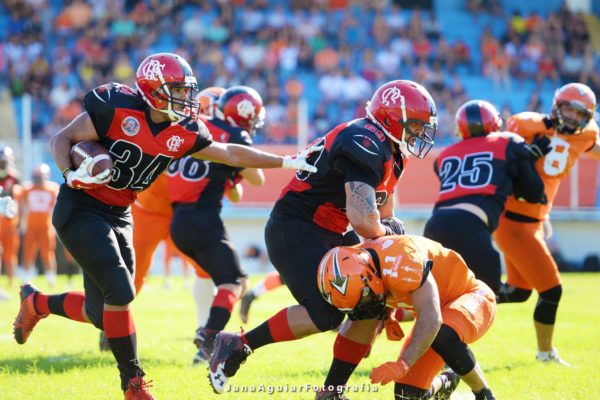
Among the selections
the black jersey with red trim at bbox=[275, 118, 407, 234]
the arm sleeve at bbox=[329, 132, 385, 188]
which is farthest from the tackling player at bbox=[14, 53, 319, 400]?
the arm sleeve at bbox=[329, 132, 385, 188]

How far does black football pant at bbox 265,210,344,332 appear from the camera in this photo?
4621 mm

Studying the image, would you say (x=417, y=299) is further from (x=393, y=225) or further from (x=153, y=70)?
(x=153, y=70)

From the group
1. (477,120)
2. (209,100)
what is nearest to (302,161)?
(477,120)

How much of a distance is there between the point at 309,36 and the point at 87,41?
16.6ft

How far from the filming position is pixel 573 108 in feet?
22.6

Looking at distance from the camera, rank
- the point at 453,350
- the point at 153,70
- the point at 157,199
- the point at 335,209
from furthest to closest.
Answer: the point at 157,199 < the point at 153,70 < the point at 335,209 < the point at 453,350

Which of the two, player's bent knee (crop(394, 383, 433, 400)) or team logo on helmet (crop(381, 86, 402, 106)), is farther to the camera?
team logo on helmet (crop(381, 86, 402, 106))

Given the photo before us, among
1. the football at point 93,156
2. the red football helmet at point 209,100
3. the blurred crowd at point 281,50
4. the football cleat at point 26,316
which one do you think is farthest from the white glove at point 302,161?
the blurred crowd at point 281,50

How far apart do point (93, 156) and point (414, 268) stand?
1.78m

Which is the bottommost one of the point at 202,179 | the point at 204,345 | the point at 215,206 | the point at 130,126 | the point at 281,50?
the point at 204,345

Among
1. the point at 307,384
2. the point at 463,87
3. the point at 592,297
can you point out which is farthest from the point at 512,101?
the point at 307,384

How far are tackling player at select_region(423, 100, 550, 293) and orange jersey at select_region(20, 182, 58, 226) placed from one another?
855 cm

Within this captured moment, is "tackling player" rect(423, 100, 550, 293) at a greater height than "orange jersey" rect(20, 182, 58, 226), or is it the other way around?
"tackling player" rect(423, 100, 550, 293)

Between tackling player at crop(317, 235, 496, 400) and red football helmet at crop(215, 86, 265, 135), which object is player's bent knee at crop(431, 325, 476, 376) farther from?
red football helmet at crop(215, 86, 265, 135)
